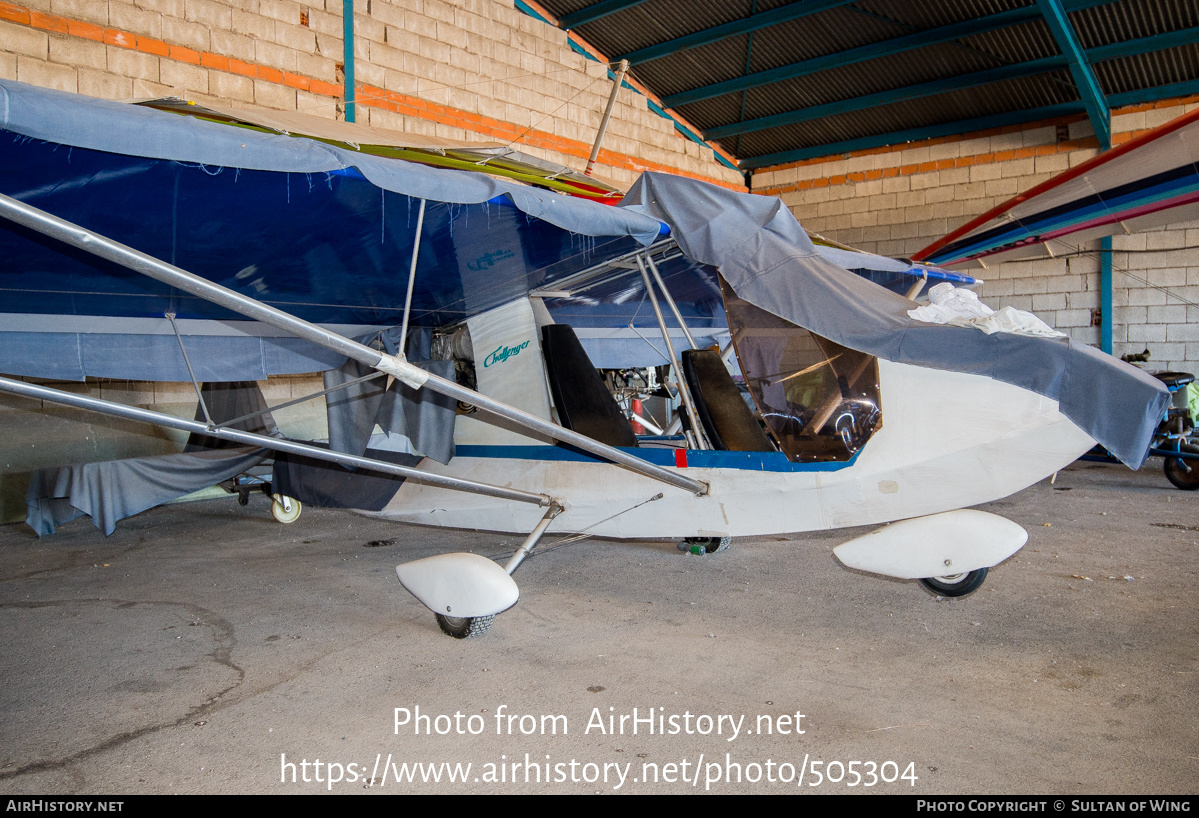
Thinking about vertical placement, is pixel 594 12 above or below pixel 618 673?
above

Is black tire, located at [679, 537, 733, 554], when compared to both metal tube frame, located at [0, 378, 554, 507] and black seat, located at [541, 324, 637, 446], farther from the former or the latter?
metal tube frame, located at [0, 378, 554, 507]

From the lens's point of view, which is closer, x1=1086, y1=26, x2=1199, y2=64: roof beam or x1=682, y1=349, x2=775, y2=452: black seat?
x1=682, y1=349, x2=775, y2=452: black seat

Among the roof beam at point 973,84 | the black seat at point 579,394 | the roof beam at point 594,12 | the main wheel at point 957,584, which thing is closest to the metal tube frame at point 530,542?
the black seat at point 579,394

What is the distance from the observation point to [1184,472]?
7.14 meters

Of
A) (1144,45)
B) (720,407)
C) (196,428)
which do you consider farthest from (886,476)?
(1144,45)

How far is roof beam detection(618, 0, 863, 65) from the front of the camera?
976 centimetres

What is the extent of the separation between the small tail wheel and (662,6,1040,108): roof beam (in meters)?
9.21

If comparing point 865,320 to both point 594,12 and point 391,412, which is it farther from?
point 594,12

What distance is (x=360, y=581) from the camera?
4340mm

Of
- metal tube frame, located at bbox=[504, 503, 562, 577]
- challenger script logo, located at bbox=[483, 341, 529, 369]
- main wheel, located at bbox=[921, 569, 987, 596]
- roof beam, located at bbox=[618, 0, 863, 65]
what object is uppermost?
roof beam, located at bbox=[618, 0, 863, 65]

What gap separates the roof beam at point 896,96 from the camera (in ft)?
Result: 32.5

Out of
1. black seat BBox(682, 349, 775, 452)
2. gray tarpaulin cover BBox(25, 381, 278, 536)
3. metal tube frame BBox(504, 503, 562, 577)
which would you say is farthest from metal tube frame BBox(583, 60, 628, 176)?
gray tarpaulin cover BBox(25, 381, 278, 536)

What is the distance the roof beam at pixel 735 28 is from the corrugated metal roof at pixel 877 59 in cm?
2

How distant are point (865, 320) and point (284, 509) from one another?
515cm
